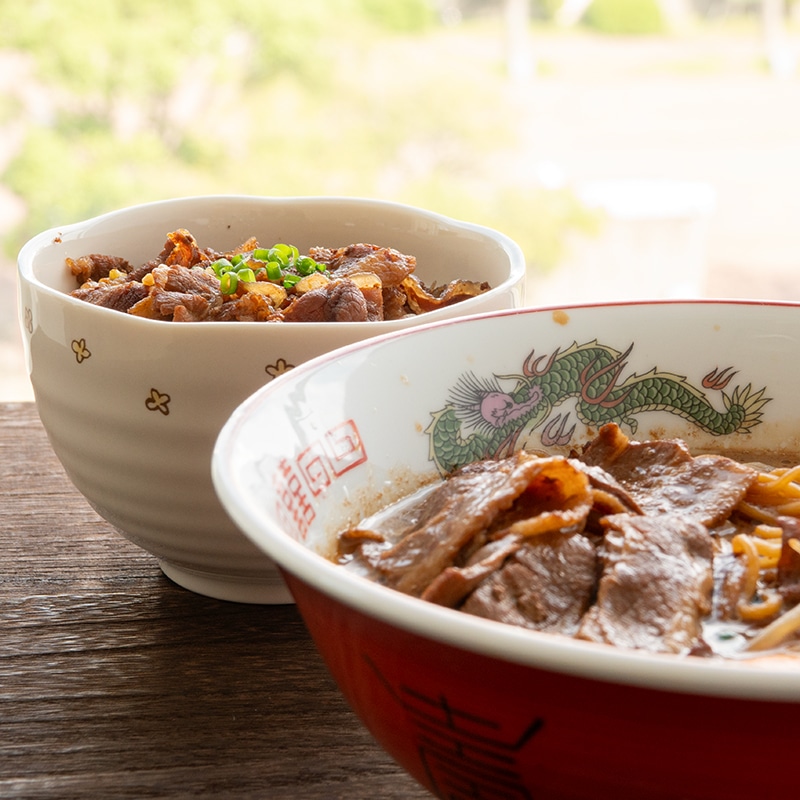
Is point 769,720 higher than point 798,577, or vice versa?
point 769,720

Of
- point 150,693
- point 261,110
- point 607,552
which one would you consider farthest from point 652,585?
point 261,110

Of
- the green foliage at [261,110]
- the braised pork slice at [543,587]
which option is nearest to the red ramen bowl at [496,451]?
the braised pork slice at [543,587]

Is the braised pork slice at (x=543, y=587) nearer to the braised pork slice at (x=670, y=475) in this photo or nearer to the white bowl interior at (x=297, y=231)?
the braised pork slice at (x=670, y=475)

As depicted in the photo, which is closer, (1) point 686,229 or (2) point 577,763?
(2) point 577,763

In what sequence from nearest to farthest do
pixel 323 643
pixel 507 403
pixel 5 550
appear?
pixel 323 643, pixel 507 403, pixel 5 550

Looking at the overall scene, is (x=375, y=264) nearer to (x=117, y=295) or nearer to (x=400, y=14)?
(x=117, y=295)

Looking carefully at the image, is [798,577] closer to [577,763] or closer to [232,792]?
[577,763]

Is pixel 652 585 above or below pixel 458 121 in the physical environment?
above

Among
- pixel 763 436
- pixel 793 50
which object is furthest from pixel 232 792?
pixel 793 50
